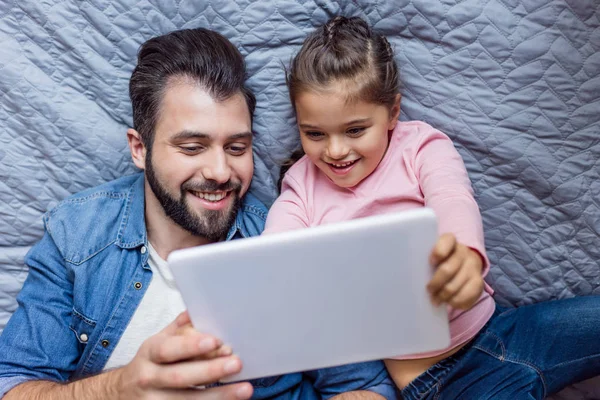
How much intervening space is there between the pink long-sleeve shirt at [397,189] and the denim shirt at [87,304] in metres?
0.17

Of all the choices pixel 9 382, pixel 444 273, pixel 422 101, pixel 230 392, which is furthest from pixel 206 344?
pixel 422 101

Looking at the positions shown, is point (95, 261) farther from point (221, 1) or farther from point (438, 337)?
point (438, 337)

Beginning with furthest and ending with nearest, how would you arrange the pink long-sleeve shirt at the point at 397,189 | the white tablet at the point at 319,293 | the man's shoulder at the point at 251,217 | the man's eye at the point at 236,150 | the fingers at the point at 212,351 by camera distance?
the man's shoulder at the point at 251,217, the man's eye at the point at 236,150, the pink long-sleeve shirt at the point at 397,189, the fingers at the point at 212,351, the white tablet at the point at 319,293

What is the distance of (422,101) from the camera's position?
1.27 m

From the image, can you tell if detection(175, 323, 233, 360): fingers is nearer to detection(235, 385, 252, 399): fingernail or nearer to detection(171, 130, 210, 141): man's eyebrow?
detection(235, 385, 252, 399): fingernail

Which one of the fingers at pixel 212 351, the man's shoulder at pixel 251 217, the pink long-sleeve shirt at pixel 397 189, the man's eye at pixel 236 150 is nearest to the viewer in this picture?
the fingers at pixel 212 351

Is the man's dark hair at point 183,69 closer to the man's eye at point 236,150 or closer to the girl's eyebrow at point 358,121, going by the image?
the man's eye at point 236,150

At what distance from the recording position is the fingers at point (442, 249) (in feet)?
2.54

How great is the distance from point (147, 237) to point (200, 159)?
0.80 feet

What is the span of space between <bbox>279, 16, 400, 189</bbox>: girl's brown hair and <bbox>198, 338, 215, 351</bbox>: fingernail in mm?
513

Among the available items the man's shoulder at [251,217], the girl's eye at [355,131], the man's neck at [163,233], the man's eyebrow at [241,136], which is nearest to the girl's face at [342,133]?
the girl's eye at [355,131]

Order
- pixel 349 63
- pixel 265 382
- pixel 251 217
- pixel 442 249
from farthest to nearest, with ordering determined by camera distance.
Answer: pixel 251 217, pixel 265 382, pixel 349 63, pixel 442 249

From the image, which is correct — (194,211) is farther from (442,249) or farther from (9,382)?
(442,249)

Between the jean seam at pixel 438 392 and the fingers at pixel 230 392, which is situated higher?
the fingers at pixel 230 392
